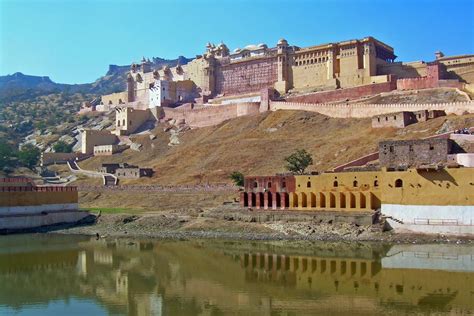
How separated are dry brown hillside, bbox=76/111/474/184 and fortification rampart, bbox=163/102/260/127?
1.46 metres

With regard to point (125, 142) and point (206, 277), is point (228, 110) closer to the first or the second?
point (125, 142)

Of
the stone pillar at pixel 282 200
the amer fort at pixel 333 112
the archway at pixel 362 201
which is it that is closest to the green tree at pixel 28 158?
the amer fort at pixel 333 112

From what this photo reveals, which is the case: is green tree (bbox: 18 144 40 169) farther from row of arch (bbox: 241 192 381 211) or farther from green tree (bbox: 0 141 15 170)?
row of arch (bbox: 241 192 381 211)

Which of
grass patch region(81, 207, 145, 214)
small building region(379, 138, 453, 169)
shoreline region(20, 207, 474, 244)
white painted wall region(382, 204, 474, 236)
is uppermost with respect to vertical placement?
small building region(379, 138, 453, 169)

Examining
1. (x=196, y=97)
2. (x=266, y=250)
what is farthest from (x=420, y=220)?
(x=196, y=97)

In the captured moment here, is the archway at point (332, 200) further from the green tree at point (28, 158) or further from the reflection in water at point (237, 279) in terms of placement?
the green tree at point (28, 158)

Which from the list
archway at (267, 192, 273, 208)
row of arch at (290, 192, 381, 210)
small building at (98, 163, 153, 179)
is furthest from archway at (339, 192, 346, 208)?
small building at (98, 163, 153, 179)

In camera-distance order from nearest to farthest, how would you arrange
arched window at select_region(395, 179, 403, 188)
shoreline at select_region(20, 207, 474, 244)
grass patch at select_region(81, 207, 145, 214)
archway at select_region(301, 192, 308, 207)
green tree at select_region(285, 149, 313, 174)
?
shoreline at select_region(20, 207, 474, 244) → arched window at select_region(395, 179, 403, 188) → archway at select_region(301, 192, 308, 207) → green tree at select_region(285, 149, 313, 174) → grass patch at select_region(81, 207, 145, 214)

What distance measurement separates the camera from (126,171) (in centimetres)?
5162

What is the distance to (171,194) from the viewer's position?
142 ft

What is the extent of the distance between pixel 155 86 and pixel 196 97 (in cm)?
554

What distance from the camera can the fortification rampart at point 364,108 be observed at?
43.2 meters

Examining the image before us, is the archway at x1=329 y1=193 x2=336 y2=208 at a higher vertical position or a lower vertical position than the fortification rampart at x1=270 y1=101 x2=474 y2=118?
lower

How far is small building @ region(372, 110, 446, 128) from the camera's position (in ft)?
142
